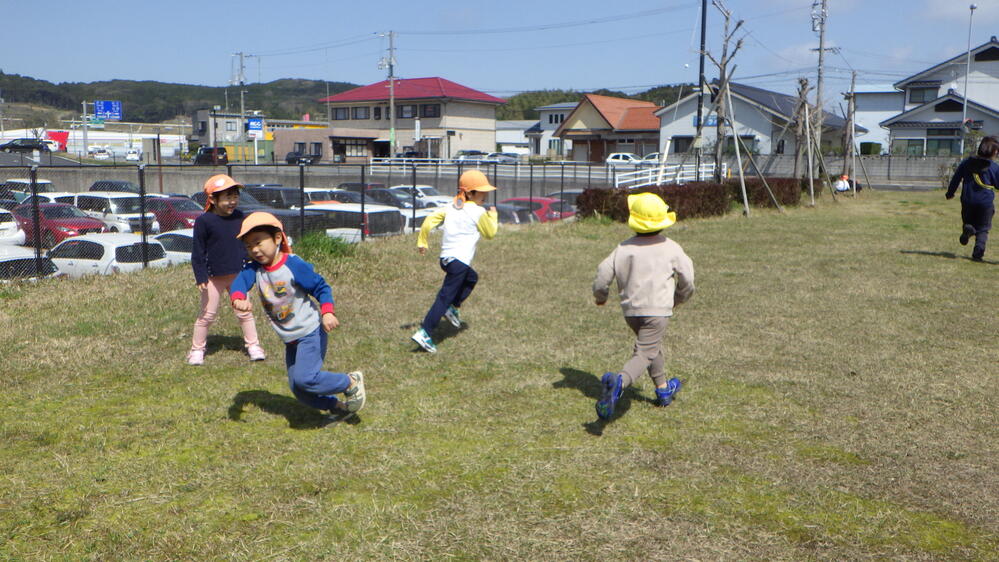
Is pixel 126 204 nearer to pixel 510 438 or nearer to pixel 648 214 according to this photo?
pixel 510 438

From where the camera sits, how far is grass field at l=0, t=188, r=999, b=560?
133 inches

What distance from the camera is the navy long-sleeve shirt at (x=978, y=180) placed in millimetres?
10188

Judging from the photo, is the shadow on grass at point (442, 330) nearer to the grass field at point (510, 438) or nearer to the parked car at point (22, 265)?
the grass field at point (510, 438)

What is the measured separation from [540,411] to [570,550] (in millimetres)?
1791

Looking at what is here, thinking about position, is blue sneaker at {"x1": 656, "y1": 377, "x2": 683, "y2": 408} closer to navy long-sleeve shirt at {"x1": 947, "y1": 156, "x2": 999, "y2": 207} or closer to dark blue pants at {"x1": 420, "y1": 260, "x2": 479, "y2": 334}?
dark blue pants at {"x1": 420, "y1": 260, "x2": 479, "y2": 334}

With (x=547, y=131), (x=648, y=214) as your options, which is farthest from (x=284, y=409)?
(x=547, y=131)

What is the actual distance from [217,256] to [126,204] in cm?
1332

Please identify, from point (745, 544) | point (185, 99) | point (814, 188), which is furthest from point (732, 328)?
point (185, 99)

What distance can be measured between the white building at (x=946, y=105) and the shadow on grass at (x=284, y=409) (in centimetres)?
4745

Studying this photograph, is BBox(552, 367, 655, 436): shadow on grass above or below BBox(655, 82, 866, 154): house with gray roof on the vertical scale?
below

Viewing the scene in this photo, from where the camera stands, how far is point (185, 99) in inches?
6993

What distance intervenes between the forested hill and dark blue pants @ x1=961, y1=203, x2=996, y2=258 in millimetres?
142126

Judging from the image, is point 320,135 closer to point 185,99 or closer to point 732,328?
point 732,328

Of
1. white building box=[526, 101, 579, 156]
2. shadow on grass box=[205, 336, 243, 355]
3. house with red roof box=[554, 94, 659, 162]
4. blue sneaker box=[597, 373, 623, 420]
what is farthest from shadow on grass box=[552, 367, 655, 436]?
white building box=[526, 101, 579, 156]
